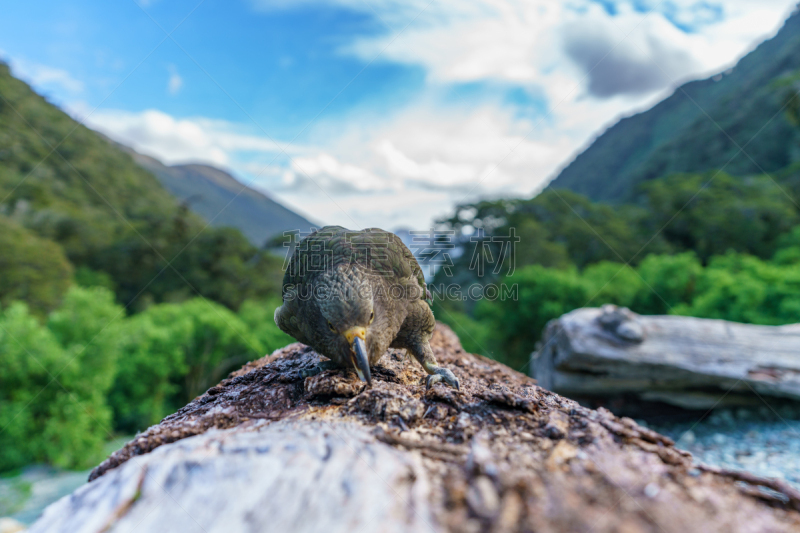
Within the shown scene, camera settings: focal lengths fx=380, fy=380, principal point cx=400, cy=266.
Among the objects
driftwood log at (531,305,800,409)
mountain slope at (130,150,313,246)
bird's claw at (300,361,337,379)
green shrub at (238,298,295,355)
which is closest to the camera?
bird's claw at (300,361,337,379)

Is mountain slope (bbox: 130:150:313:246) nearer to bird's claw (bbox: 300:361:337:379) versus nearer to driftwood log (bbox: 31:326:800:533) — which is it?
bird's claw (bbox: 300:361:337:379)

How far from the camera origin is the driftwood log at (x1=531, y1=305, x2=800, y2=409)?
647 centimetres

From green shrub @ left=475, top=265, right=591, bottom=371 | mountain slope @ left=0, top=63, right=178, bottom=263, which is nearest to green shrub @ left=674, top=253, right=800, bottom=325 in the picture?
green shrub @ left=475, top=265, right=591, bottom=371

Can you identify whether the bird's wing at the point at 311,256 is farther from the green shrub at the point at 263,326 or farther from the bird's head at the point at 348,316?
the green shrub at the point at 263,326

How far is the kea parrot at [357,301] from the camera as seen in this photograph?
2.65 meters

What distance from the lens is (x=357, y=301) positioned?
8.64 feet

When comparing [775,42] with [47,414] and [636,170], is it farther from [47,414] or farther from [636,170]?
[47,414]

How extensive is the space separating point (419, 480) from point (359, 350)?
1.28 m

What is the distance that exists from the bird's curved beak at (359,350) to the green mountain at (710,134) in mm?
22426

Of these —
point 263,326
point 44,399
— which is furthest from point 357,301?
point 263,326

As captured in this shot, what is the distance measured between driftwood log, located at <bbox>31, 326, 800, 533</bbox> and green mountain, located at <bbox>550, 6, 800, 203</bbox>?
22.3 meters

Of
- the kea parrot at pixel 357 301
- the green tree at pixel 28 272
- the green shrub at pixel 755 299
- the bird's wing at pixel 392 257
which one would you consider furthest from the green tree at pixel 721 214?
the green tree at pixel 28 272

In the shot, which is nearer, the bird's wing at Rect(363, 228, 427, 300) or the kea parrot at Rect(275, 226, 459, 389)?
the kea parrot at Rect(275, 226, 459, 389)

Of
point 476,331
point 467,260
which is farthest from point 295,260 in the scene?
point 467,260
